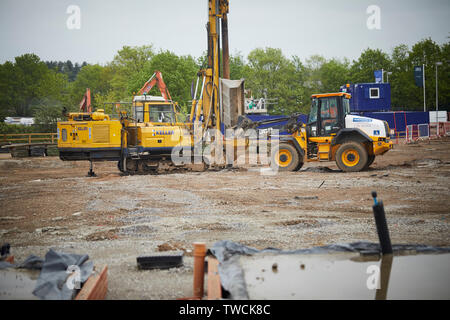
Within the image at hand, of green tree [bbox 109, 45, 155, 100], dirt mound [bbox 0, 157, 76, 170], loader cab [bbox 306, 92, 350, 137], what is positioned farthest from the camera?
green tree [bbox 109, 45, 155, 100]

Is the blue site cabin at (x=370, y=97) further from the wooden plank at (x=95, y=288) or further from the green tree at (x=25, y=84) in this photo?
the green tree at (x=25, y=84)

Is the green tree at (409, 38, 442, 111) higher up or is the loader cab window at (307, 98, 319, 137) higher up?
the green tree at (409, 38, 442, 111)

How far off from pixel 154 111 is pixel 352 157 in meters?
8.47

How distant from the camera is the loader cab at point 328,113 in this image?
17.7 m

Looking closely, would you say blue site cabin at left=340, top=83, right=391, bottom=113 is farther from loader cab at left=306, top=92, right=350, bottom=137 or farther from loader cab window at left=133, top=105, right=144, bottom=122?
loader cab window at left=133, top=105, right=144, bottom=122

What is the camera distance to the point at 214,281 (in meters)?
5.05

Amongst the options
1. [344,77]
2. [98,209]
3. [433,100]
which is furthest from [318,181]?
[344,77]

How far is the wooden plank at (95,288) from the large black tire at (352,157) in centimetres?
1367

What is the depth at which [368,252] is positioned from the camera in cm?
581

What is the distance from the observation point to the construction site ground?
23.6ft

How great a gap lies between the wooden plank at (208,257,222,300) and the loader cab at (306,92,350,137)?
42.5 feet

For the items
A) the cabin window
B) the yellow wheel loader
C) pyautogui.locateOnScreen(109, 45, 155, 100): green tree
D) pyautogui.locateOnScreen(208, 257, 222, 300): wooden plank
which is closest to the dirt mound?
the yellow wheel loader

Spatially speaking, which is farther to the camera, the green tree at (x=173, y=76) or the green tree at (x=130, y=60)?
the green tree at (x=130, y=60)

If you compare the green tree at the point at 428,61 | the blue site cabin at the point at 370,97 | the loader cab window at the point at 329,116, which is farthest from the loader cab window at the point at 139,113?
the green tree at the point at 428,61
